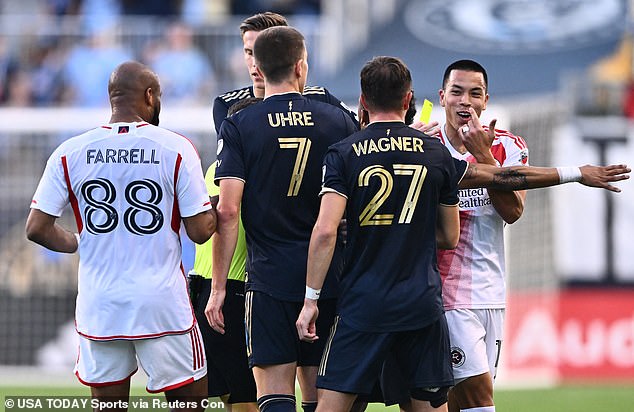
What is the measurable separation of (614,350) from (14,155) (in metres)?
8.49

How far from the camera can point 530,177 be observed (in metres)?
6.40

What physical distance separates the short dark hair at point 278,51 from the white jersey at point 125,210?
629 millimetres

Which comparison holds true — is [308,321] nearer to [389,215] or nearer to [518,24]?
[389,215]

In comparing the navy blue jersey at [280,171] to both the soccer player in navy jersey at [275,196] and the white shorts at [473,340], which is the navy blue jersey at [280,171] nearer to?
the soccer player in navy jersey at [275,196]

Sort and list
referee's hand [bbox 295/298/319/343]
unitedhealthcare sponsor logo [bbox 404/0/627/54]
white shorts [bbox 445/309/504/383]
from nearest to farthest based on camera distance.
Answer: referee's hand [bbox 295/298/319/343]
white shorts [bbox 445/309/504/383]
unitedhealthcare sponsor logo [bbox 404/0/627/54]

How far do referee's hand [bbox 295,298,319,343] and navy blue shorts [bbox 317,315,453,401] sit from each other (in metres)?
0.15

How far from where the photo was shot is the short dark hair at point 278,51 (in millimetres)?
6102

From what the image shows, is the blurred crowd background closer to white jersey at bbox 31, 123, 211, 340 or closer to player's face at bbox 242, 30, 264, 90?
player's face at bbox 242, 30, 264, 90

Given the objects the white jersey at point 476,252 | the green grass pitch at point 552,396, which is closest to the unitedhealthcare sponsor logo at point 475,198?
the white jersey at point 476,252

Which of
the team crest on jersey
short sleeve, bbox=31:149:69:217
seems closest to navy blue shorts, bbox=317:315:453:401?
the team crest on jersey

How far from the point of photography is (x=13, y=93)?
1777 centimetres

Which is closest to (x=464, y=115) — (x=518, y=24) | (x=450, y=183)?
(x=450, y=183)

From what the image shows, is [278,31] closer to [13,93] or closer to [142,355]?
[142,355]

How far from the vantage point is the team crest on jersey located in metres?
6.67
